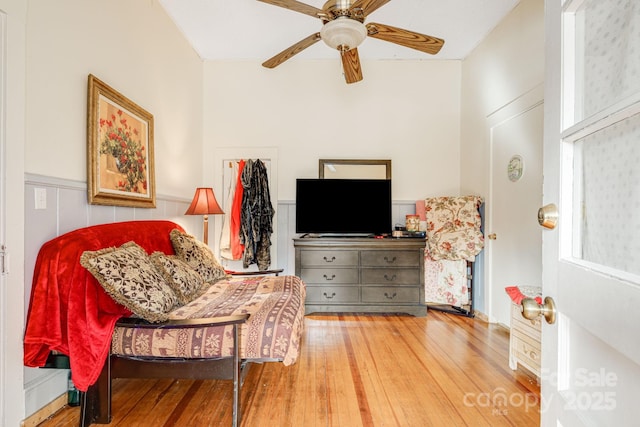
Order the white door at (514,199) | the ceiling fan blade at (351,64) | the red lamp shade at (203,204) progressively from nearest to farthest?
the ceiling fan blade at (351,64) < the white door at (514,199) < the red lamp shade at (203,204)

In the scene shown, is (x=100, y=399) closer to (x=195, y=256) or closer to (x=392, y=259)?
(x=195, y=256)

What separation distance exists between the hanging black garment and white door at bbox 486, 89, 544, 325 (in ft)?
7.92

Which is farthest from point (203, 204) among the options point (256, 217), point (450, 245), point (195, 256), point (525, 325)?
point (525, 325)

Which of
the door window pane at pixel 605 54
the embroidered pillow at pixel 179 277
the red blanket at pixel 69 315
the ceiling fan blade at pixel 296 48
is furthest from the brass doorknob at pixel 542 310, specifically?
the ceiling fan blade at pixel 296 48

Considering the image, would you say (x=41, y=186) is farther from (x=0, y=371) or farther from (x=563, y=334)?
(x=563, y=334)

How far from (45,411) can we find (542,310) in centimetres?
234

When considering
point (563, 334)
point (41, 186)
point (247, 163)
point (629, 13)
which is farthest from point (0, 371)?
point (247, 163)

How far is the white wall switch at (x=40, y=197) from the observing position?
1.66 meters

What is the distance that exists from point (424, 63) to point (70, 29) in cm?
351

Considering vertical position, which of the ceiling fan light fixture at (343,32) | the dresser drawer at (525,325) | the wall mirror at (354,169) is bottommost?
the dresser drawer at (525,325)

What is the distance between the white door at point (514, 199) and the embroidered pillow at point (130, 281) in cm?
271

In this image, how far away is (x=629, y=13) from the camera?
0.53 m

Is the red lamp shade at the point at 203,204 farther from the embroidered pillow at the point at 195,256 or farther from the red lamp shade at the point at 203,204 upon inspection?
the embroidered pillow at the point at 195,256

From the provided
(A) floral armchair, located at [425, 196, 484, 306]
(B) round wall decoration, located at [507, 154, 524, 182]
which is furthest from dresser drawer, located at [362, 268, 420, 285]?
(B) round wall decoration, located at [507, 154, 524, 182]
